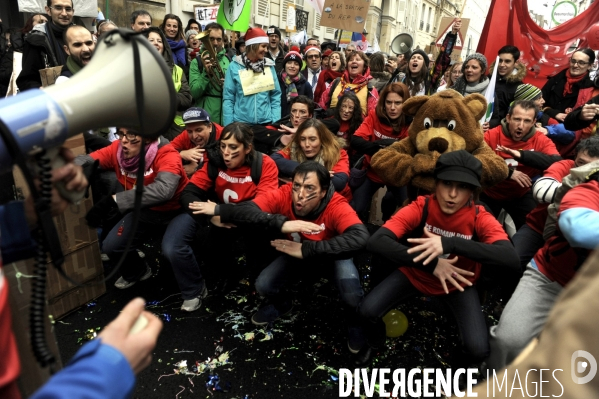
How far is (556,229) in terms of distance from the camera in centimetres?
260

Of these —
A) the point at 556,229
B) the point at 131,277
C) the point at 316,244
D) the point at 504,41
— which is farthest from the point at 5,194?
the point at 504,41

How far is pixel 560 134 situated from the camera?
4.48 m

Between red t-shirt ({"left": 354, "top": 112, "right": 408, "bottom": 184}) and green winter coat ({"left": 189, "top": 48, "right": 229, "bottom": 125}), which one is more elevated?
green winter coat ({"left": 189, "top": 48, "right": 229, "bottom": 125})

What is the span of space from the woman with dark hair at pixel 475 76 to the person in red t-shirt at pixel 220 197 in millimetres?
2981

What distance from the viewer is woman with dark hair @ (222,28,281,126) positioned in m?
4.97

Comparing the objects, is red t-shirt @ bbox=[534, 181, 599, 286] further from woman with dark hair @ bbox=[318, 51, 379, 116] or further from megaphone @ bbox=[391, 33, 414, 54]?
megaphone @ bbox=[391, 33, 414, 54]

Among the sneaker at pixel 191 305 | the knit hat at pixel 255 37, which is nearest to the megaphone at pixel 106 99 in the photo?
the sneaker at pixel 191 305

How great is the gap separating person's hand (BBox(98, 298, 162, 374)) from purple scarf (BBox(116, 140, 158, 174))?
8.46 ft

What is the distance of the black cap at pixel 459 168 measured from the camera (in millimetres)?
2490

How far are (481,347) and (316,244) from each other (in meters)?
1.19

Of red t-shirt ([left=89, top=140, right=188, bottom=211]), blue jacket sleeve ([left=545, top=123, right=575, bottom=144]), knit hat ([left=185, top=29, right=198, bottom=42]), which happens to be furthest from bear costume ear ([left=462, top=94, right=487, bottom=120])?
knit hat ([left=185, top=29, right=198, bottom=42])

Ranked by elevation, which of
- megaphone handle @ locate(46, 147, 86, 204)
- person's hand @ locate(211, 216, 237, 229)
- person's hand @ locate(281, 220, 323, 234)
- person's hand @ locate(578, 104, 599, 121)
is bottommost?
person's hand @ locate(211, 216, 237, 229)

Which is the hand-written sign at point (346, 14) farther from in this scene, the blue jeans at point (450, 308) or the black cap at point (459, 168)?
the blue jeans at point (450, 308)

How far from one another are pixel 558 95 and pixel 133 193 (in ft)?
17.5
